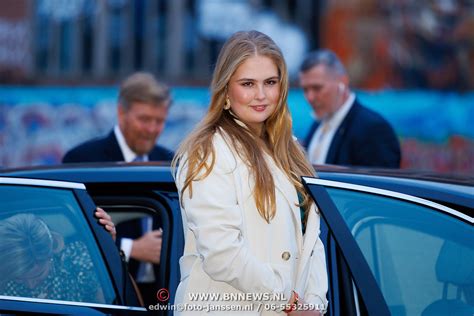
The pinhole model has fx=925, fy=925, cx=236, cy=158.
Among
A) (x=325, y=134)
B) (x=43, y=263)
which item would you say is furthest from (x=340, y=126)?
(x=43, y=263)

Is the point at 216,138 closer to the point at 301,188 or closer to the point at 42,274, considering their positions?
the point at 301,188

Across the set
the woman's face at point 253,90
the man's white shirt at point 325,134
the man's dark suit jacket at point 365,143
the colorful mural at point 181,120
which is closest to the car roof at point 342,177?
the woman's face at point 253,90

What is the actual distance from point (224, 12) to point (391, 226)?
8582mm

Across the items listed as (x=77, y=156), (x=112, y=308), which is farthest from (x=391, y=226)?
(x=77, y=156)

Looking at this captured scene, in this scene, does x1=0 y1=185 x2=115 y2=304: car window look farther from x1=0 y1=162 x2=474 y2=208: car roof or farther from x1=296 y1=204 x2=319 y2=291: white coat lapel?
x1=296 y1=204 x2=319 y2=291: white coat lapel

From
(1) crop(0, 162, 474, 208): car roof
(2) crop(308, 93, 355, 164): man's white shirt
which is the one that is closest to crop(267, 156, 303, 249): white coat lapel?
(1) crop(0, 162, 474, 208): car roof

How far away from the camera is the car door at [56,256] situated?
10.2 feet

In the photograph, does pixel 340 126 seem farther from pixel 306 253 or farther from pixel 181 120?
pixel 181 120

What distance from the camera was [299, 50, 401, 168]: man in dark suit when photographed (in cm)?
537

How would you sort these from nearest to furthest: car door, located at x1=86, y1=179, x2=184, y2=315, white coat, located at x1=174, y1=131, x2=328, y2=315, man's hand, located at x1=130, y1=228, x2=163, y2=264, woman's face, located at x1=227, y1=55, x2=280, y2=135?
white coat, located at x1=174, y1=131, x2=328, y2=315 → woman's face, located at x1=227, y1=55, x2=280, y2=135 → car door, located at x1=86, y1=179, x2=184, y2=315 → man's hand, located at x1=130, y1=228, x2=163, y2=264

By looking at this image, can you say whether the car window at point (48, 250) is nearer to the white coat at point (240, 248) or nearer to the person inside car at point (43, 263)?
the person inside car at point (43, 263)

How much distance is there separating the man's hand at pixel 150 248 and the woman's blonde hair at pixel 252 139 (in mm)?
880

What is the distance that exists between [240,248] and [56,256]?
811 mm

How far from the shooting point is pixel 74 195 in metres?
3.27
